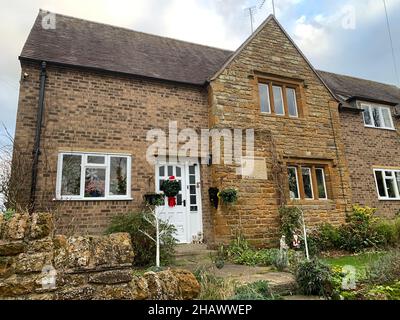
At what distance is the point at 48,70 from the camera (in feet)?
28.9

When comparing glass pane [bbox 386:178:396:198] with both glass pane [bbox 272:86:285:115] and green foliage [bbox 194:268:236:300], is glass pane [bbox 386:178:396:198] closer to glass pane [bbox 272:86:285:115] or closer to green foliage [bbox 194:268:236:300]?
glass pane [bbox 272:86:285:115]

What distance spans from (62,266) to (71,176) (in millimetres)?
6253

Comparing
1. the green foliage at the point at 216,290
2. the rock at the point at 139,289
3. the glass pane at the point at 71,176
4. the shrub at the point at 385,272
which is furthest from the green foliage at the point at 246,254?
the glass pane at the point at 71,176

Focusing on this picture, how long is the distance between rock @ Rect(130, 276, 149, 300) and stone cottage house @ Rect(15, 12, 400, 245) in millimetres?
5634

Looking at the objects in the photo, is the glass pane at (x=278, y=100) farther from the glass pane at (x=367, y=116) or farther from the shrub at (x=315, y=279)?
the shrub at (x=315, y=279)

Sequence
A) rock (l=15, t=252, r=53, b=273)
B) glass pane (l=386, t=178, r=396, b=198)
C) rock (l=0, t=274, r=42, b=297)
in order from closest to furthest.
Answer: rock (l=0, t=274, r=42, b=297)
rock (l=15, t=252, r=53, b=273)
glass pane (l=386, t=178, r=396, b=198)

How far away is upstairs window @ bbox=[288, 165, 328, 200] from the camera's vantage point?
35.3 ft

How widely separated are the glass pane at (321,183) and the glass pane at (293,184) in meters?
1.19

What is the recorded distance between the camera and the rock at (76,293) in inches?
99.9

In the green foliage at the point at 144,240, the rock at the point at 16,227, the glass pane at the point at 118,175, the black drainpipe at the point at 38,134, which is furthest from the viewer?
the glass pane at the point at 118,175

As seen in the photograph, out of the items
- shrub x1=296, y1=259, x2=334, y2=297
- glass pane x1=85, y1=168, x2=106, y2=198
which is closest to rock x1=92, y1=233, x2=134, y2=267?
shrub x1=296, y1=259, x2=334, y2=297

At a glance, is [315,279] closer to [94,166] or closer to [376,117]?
[94,166]

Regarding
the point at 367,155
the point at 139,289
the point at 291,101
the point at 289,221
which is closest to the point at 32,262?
the point at 139,289
